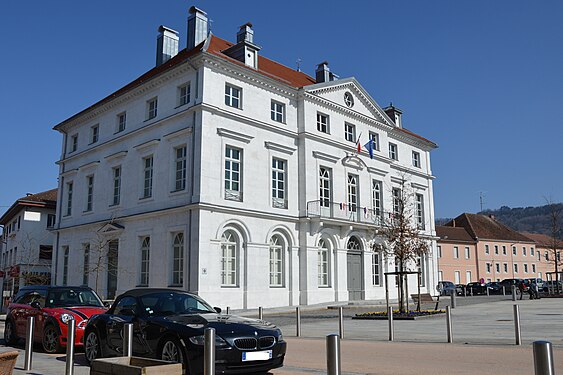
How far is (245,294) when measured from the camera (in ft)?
91.6

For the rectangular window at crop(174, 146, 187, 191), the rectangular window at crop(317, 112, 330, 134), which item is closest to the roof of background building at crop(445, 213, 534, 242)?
the rectangular window at crop(317, 112, 330, 134)

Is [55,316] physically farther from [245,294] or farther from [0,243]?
[0,243]

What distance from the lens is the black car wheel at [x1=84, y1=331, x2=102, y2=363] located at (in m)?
10.6

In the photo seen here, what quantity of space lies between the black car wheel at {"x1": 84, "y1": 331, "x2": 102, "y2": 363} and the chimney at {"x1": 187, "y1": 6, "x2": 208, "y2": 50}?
25.9m

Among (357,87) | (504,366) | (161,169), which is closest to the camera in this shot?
(504,366)

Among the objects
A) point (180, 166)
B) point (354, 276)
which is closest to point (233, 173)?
point (180, 166)

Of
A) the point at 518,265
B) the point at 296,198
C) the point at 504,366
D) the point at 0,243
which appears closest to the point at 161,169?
the point at 296,198

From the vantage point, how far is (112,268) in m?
32.3

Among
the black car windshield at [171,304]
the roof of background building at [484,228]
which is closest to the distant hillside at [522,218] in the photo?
the roof of background building at [484,228]

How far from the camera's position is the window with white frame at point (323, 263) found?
32581 mm

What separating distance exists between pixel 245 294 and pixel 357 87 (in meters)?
17.0

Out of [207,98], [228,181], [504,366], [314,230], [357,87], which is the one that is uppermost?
[357,87]

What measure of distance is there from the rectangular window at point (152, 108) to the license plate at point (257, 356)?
24.7m

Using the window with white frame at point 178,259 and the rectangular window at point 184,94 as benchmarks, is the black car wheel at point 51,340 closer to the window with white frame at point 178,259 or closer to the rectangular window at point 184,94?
the window with white frame at point 178,259
